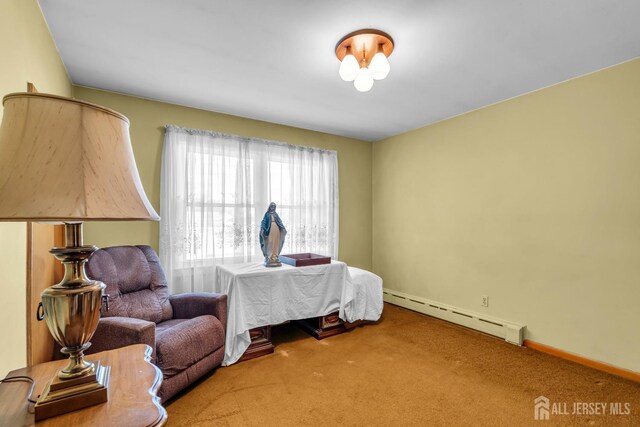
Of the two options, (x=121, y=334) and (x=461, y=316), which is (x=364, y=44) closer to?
(x=121, y=334)

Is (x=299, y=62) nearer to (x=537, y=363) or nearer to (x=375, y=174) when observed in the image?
(x=375, y=174)

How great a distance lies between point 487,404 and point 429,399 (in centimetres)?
37

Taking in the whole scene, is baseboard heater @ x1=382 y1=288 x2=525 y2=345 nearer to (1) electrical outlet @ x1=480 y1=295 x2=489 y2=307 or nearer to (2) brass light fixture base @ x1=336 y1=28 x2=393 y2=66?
(1) electrical outlet @ x1=480 y1=295 x2=489 y2=307

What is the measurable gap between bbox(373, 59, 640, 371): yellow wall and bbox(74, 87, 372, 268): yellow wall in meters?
0.80

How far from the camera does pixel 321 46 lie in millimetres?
→ 2037

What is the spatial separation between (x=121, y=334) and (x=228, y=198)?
1.80 meters

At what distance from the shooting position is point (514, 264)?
2.96 meters

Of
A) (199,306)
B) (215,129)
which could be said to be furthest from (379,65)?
(199,306)

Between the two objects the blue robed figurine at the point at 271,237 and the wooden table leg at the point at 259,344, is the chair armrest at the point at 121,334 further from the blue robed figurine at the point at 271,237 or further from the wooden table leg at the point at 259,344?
the blue robed figurine at the point at 271,237

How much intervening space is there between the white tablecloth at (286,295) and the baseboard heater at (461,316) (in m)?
0.69

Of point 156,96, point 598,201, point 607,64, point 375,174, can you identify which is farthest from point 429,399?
point 156,96

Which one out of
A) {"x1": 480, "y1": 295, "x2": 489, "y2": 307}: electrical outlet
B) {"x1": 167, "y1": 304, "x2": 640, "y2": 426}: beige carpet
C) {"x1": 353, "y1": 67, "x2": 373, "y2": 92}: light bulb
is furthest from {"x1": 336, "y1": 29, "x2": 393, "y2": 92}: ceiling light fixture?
{"x1": 480, "y1": 295, "x2": 489, "y2": 307}: electrical outlet

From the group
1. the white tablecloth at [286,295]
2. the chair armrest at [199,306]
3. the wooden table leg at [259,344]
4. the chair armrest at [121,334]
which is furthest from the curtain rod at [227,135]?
the wooden table leg at [259,344]

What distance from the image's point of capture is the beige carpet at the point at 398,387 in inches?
72.3
